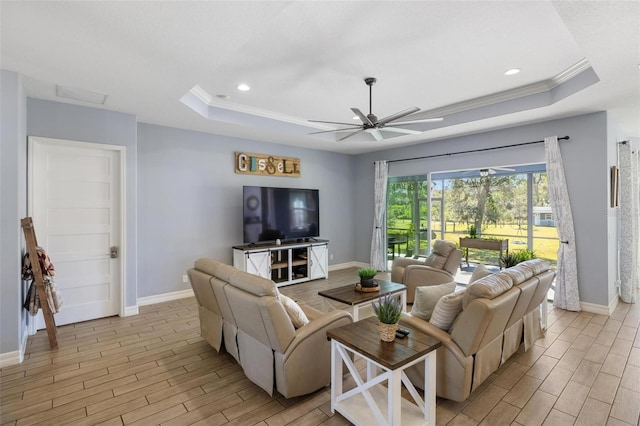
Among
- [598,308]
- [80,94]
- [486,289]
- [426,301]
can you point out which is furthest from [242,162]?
[598,308]

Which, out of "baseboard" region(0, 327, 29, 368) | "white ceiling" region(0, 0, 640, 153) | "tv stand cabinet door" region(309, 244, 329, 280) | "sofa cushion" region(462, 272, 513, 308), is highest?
"white ceiling" region(0, 0, 640, 153)

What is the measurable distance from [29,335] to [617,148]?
334 inches

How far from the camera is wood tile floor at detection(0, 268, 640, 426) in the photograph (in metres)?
2.23

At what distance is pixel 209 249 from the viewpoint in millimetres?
5410

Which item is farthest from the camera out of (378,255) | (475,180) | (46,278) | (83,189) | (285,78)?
(378,255)

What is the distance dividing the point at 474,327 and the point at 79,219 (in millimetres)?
4581

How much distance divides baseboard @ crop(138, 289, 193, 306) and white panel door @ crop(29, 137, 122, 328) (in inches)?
18.6

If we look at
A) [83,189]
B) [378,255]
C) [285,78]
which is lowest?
[378,255]

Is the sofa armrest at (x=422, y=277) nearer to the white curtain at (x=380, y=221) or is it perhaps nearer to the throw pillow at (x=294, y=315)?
the white curtain at (x=380, y=221)

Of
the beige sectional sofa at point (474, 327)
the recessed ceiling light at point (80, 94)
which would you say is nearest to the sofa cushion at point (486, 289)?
the beige sectional sofa at point (474, 327)

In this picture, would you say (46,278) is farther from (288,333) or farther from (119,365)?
(288,333)

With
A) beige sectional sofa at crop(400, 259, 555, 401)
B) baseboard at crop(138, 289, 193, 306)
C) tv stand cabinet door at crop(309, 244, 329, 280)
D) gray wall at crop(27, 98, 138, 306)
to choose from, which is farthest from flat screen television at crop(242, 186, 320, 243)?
beige sectional sofa at crop(400, 259, 555, 401)

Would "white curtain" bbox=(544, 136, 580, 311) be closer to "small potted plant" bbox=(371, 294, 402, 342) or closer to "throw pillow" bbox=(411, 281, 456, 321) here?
"throw pillow" bbox=(411, 281, 456, 321)

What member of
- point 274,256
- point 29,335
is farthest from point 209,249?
point 29,335
